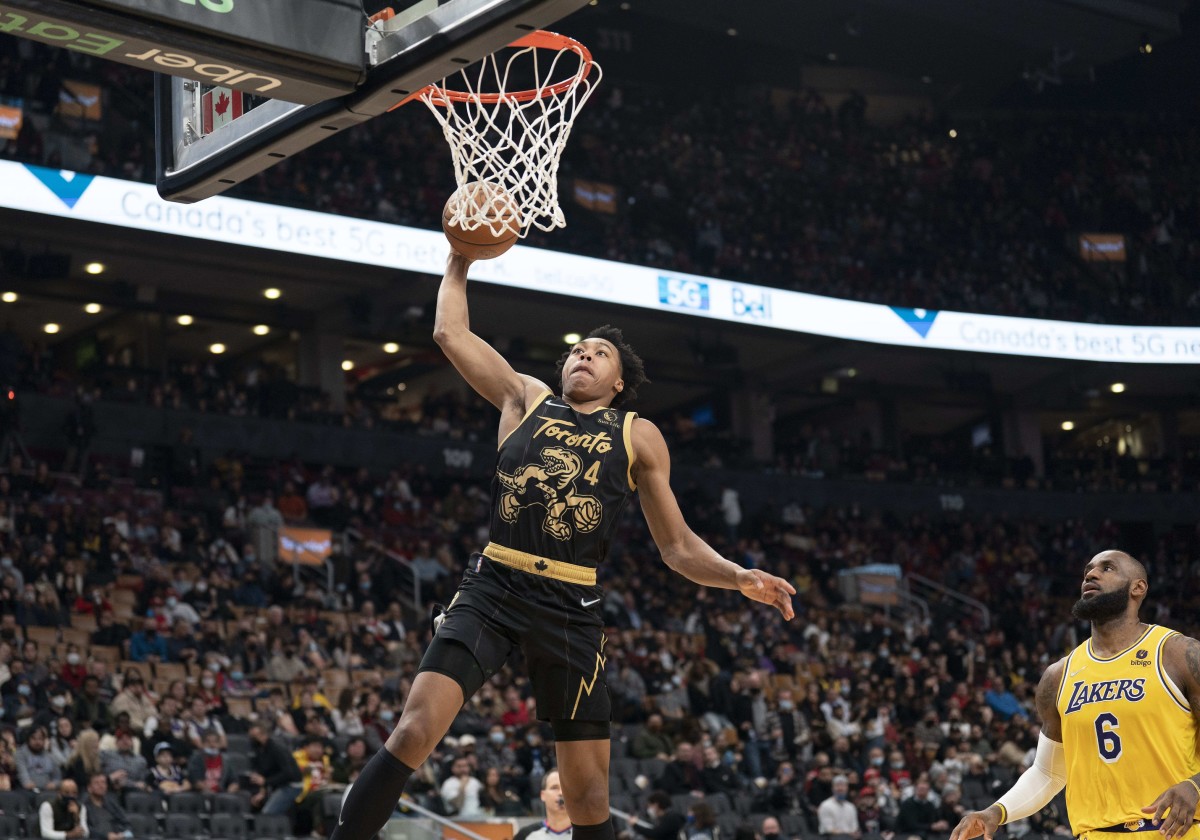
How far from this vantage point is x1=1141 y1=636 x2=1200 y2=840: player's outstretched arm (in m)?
5.22

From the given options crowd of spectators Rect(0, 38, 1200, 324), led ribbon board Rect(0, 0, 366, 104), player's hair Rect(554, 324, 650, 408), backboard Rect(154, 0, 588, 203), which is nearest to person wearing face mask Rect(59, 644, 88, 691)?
crowd of spectators Rect(0, 38, 1200, 324)

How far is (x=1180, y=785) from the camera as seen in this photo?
17.3ft

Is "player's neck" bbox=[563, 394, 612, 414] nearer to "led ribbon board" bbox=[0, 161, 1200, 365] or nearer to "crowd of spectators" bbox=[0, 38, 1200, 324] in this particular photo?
"led ribbon board" bbox=[0, 161, 1200, 365]

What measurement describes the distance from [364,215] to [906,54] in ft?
58.6

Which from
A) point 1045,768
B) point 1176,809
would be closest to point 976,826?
point 1045,768

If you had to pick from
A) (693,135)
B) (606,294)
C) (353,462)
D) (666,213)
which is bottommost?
(353,462)

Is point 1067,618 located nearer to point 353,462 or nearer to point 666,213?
point 666,213

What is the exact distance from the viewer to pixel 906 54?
118 ft

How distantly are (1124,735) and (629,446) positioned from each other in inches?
85.4

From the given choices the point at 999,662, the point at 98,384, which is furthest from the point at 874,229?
the point at 98,384

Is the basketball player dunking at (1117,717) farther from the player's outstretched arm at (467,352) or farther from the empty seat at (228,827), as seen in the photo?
the empty seat at (228,827)

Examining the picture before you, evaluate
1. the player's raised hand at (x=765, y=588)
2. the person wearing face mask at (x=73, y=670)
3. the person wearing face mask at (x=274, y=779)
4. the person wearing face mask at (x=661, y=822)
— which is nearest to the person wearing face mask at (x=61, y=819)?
the person wearing face mask at (x=274, y=779)

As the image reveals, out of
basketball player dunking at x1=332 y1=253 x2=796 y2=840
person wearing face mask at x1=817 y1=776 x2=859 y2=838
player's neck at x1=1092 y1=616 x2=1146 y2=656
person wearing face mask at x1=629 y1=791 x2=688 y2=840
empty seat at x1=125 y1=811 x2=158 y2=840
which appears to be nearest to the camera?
basketball player dunking at x1=332 y1=253 x2=796 y2=840

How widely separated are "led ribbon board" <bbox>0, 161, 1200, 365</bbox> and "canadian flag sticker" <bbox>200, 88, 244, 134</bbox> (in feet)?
50.9
